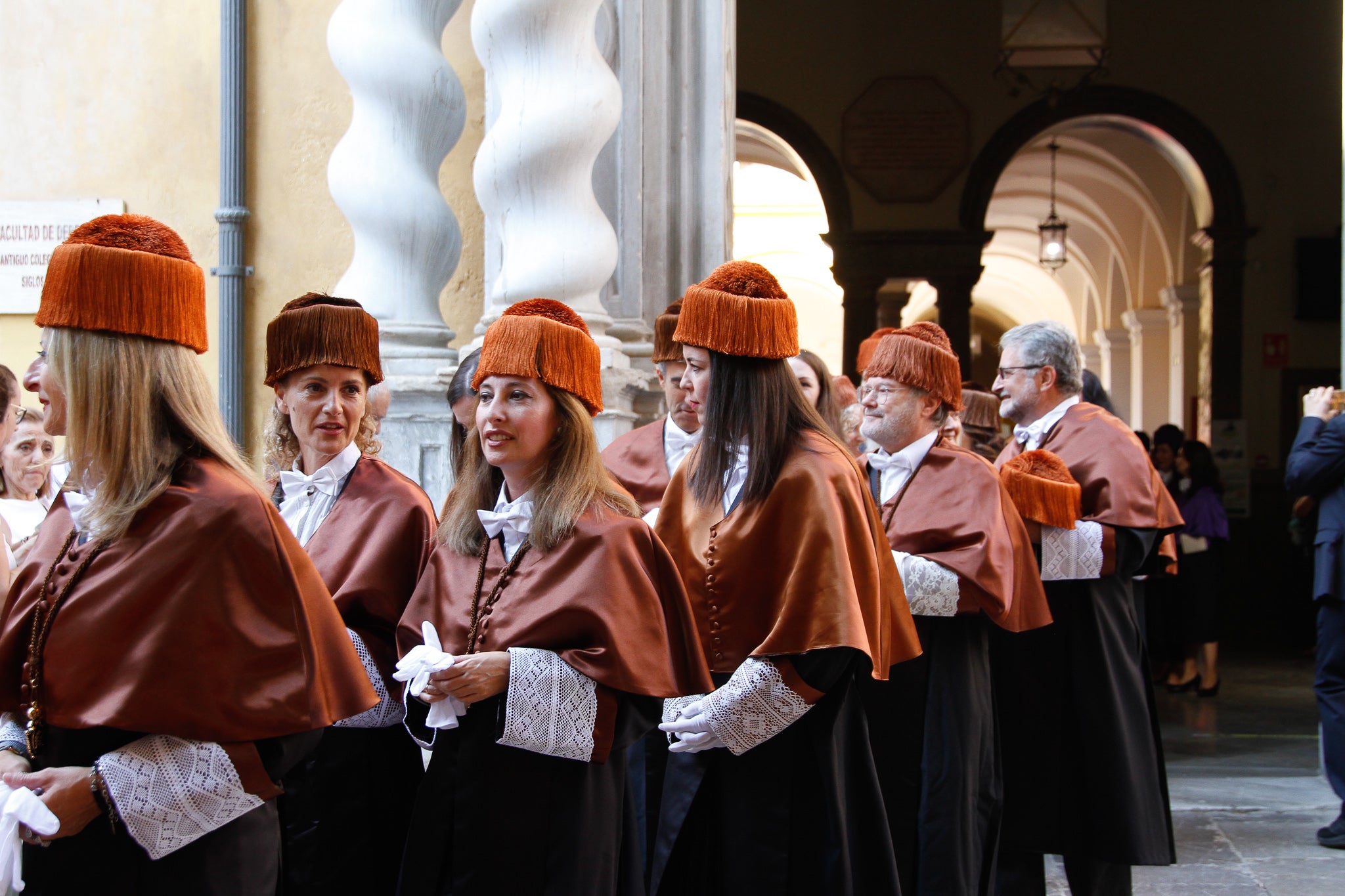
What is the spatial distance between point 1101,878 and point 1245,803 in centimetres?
204

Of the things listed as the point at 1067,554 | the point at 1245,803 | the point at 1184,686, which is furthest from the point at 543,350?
the point at 1184,686

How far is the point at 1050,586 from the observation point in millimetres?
4543

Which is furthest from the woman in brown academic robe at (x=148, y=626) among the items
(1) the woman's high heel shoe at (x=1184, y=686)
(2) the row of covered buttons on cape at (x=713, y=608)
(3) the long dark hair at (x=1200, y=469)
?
(1) the woman's high heel shoe at (x=1184, y=686)

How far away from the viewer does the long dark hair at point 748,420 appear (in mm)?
3023

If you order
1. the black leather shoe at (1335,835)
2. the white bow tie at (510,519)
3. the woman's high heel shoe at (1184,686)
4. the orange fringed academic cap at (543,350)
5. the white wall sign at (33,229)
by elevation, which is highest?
the white wall sign at (33,229)

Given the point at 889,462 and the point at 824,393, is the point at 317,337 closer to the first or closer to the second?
the point at 889,462

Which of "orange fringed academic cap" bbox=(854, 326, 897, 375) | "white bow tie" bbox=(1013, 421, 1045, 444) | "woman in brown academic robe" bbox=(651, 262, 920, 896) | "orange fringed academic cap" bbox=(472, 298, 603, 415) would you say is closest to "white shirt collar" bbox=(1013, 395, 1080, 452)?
"white bow tie" bbox=(1013, 421, 1045, 444)

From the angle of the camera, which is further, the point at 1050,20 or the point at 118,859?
the point at 1050,20

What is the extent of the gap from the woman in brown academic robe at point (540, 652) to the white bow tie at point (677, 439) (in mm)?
1392

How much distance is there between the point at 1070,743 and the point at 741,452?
2028 mm

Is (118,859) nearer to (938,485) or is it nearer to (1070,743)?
(938,485)

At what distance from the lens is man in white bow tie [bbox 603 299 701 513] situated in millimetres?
4195

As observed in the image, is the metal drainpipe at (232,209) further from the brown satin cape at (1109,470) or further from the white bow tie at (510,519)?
the white bow tie at (510,519)

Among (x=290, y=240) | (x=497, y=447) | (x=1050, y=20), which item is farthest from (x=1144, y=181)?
(x=497, y=447)
